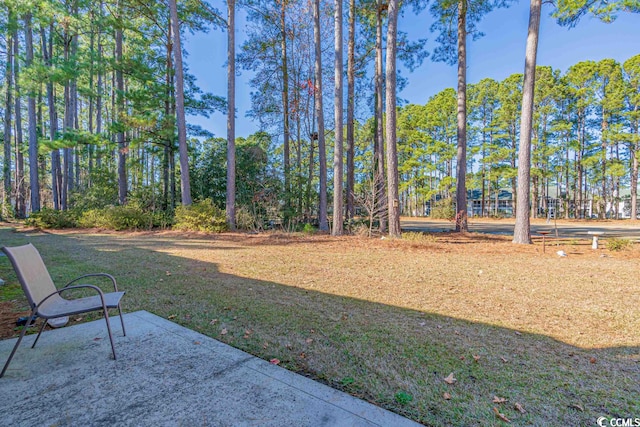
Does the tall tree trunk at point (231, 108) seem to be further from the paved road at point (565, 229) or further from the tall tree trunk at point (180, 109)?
the paved road at point (565, 229)

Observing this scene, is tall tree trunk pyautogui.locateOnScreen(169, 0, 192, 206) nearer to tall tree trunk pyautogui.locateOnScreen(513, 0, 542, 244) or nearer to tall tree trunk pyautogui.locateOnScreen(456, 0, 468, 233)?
tall tree trunk pyautogui.locateOnScreen(456, 0, 468, 233)

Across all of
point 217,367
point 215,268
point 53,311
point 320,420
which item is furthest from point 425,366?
point 215,268

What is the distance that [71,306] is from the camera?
8.15 feet

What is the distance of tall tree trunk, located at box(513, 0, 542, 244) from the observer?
8.70 m

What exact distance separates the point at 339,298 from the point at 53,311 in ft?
10.1

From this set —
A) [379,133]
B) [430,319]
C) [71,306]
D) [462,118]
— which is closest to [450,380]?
[430,319]

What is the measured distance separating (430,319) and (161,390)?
9.06 ft

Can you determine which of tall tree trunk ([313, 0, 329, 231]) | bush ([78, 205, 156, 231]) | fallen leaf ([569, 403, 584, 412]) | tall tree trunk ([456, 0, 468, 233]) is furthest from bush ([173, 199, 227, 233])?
fallen leaf ([569, 403, 584, 412])

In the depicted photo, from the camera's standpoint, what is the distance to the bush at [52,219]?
13695mm

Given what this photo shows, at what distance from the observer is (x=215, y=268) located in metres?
6.01

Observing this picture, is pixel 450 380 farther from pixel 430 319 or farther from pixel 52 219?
pixel 52 219

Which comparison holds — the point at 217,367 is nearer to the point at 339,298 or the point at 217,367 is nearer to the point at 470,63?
the point at 339,298

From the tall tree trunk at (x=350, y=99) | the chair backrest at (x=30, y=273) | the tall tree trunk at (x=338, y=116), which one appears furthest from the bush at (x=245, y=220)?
the chair backrest at (x=30, y=273)

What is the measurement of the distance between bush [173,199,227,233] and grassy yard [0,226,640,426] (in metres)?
4.49
